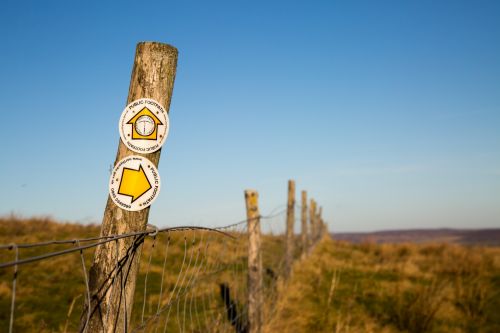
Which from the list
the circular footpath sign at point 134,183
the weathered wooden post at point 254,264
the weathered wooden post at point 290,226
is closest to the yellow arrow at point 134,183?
the circular footpath sign at point 134,183

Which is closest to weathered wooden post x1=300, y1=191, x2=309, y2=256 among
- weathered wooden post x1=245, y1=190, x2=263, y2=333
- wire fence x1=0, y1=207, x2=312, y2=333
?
wire fence x1=0, y1=207, x2=312, y2=333

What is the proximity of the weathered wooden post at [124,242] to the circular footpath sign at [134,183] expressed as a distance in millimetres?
32

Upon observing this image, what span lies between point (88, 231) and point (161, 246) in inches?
156

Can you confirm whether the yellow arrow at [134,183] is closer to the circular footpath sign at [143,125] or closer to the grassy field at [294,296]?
the circular footpath sign at [143,125]

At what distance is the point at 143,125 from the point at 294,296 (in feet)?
18.5

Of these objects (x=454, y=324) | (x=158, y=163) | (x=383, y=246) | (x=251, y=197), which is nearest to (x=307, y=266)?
(x=454, y=324)

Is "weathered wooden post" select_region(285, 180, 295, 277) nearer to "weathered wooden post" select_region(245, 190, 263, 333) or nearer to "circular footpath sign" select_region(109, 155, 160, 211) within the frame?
"weathered wooden post" select_region(245, 190, 263, 333)

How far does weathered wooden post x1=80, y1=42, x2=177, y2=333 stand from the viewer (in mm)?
1979

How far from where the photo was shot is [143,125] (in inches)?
82.5

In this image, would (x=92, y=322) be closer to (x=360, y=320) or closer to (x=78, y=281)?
(x=360, y=320)

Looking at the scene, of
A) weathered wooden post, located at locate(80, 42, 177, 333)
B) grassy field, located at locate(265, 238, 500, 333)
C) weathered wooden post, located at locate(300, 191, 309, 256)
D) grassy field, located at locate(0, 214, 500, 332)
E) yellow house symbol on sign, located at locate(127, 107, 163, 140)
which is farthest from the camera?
weathered wooden post, located at locate(300, 191, 309, 256)

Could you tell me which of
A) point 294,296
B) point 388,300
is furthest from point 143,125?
point 388,300

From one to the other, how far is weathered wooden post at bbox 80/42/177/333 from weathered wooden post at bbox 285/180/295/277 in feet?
19.8

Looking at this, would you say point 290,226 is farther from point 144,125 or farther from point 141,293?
point 144,125
